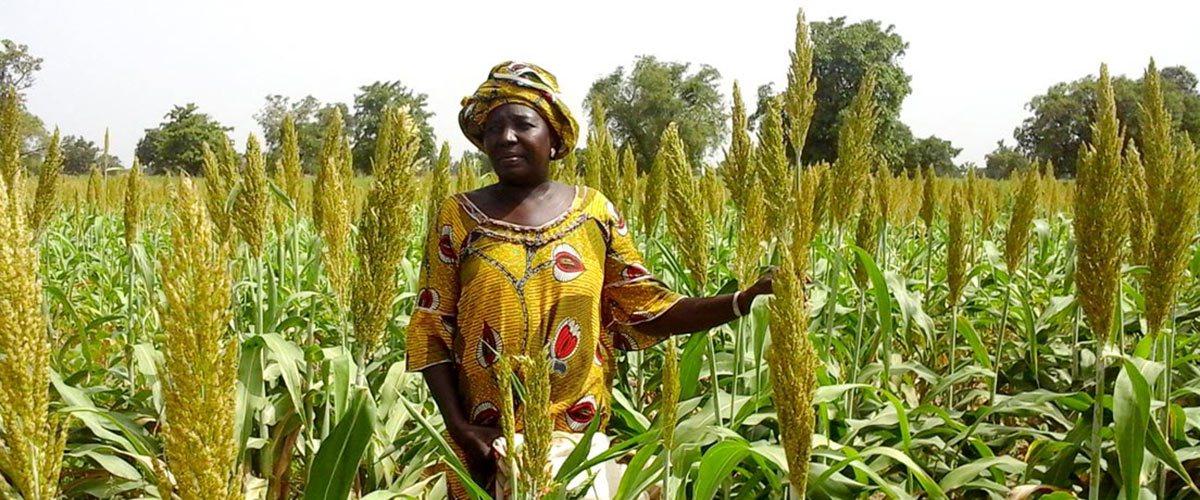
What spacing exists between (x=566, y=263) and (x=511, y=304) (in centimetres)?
19

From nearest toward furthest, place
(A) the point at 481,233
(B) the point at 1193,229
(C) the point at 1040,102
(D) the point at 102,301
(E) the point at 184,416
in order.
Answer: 1. (E) the point at 184,416
2. (B) the point at 1193,229
3. (A) the point at 481,233
4. (D) the point at 102,301
5. (C) the point at 1040,102

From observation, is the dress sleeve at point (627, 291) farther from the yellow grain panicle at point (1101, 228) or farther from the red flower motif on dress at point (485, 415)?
the yellow grain panicle at point (1101, 228)

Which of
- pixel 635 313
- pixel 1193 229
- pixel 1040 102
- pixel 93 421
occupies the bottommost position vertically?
pixel 93 421

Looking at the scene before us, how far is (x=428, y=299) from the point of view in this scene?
2.26 metres

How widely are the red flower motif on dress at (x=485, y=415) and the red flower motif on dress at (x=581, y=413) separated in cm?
20

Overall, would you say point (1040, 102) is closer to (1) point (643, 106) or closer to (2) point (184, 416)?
(1) point (643, 106)

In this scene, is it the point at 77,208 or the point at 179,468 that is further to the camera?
the point at 77,208

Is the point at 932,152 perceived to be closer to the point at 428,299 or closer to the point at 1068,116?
the point at 1068,116

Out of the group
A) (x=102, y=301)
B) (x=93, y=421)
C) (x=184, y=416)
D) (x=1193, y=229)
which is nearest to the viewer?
(x=184, y=416)

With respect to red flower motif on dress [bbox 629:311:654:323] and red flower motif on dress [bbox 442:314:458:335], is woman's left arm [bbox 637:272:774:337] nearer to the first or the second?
red flower motif on dress [bbox 629:311:654:323]

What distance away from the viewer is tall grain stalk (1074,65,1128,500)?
5.60 ft

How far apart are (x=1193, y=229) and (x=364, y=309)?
189 centimetres

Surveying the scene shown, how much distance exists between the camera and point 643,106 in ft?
171

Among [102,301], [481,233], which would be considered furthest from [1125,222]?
[102,301]
